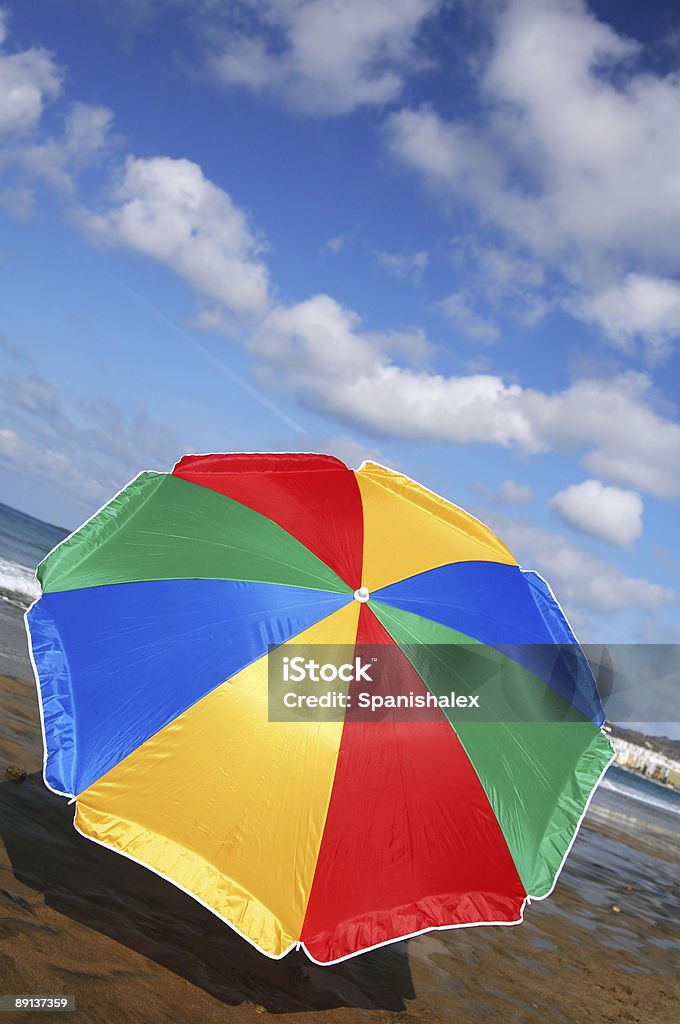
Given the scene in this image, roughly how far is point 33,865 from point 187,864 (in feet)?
5.01

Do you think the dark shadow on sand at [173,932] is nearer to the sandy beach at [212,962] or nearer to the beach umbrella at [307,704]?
the sandy beach at [212,962]

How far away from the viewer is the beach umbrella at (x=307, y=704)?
11.7 ft

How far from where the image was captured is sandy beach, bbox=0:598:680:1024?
363cm

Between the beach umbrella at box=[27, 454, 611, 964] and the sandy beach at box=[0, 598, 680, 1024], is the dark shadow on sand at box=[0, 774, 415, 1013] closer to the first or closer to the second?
the sandy beach at box=[0, 598, 680, 1024]

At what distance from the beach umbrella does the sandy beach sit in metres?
0.65

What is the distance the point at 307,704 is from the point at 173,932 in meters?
1.73

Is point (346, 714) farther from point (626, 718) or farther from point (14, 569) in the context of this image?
point (14, 569)

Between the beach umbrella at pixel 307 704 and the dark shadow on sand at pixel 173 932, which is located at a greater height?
the beach umbrella at pixel 307 704

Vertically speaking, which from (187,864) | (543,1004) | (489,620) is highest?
(489,620)

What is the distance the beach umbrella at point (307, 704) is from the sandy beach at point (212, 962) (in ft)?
2.12

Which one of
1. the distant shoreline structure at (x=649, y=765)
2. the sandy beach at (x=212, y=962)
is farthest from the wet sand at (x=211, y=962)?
the distant shoreline structure at (x=649, y=765)

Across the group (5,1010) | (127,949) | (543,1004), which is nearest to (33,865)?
(127,949)

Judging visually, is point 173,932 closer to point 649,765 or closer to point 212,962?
point 212,962

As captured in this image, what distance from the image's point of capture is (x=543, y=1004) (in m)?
5.08
